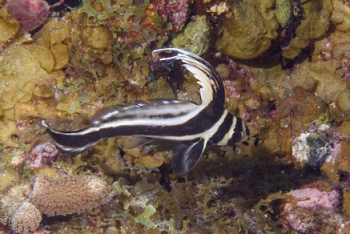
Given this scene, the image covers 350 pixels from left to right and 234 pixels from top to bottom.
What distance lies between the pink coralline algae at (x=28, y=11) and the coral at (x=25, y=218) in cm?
192

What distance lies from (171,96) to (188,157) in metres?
1.17

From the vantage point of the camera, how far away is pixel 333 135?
17.0ft

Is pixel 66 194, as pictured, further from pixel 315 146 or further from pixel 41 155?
pixel 315 146

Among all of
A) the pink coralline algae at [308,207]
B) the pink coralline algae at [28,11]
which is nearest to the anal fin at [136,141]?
the pink coralline algae at [28,11]

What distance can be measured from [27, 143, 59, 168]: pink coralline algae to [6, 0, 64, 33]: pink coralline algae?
137 centimetres

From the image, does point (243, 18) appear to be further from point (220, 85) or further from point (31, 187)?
point (31, 187)

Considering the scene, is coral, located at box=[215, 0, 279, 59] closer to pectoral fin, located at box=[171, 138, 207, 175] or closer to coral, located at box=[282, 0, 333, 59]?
coral, located at box=[282, 0, 333, 59]

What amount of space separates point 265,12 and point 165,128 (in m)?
2.28

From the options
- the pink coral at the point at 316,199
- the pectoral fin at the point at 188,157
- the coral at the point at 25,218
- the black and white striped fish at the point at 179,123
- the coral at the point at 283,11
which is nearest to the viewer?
the black and white striped fish at the point at 179,123

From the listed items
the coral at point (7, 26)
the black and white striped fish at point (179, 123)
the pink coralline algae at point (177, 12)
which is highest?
the pink coralline algae at point (177, 12)

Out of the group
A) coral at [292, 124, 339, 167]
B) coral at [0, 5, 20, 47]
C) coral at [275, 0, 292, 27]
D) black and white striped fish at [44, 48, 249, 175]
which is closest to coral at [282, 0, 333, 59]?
coral at [275, 0, 292, 27]

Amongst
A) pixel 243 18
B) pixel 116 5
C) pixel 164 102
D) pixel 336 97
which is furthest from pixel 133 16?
pixel 336 97

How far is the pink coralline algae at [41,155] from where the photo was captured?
407cm

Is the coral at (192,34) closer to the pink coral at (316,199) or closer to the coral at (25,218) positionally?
the coral at (25,218)
